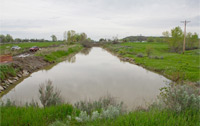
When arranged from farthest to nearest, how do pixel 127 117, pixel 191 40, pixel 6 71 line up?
pixel 191 40 → pixel 6 71 → pixel 127 117

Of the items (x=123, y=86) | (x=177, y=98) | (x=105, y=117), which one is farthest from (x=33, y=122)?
(x=123, y=86)

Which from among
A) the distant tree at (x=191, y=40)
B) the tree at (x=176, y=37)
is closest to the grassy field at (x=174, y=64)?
the tree at (x=176, y=37)

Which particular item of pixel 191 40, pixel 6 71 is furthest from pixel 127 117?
pixel 191 40

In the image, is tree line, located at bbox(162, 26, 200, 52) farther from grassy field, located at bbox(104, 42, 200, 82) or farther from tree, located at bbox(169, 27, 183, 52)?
grassy field, located at bbox(104, 42, 200, 82)

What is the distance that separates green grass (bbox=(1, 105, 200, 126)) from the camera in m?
2.62

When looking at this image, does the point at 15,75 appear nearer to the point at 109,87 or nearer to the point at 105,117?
the point at 109,87

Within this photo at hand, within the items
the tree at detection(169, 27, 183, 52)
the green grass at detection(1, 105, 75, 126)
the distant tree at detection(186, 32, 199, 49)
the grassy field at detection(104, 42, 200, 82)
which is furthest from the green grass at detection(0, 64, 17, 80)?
the distant tree at detection(186, 32, 199, 49)

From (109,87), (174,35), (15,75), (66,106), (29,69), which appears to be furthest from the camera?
(174,35)

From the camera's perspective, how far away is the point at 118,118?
2932mm

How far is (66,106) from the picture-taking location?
13.3 feet

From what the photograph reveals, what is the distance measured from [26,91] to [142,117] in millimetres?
8564

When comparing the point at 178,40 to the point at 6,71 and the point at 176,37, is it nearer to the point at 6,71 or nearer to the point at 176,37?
the point at 176,37

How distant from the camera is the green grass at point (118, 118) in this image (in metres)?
2.62

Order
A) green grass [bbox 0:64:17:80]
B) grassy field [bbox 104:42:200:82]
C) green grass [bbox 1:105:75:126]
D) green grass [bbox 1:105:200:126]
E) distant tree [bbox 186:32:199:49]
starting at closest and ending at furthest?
green grass [bbox 1:105:200:126], green grass [bbox 1:105:75:126], green grass [bbox 0:64:17:80], grassy field [bbox 104:42:200:82], distant tree [bbox 186:32:199:49]
